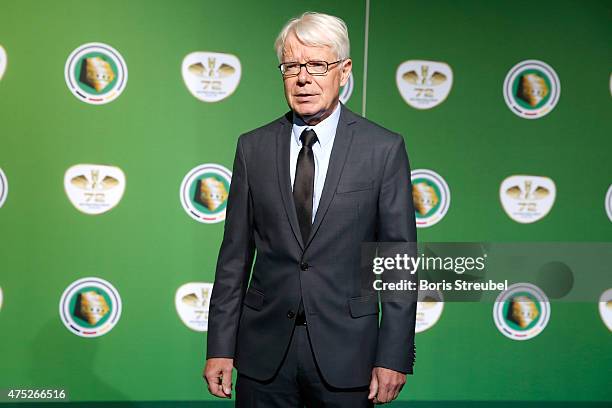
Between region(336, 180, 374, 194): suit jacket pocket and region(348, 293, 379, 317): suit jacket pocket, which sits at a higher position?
region(336, 180, 374, 194): suit jacket pocket

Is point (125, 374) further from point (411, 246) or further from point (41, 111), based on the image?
point (411, 246)

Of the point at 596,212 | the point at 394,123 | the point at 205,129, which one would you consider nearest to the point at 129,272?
the point at 205,129

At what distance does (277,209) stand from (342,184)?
0.16m

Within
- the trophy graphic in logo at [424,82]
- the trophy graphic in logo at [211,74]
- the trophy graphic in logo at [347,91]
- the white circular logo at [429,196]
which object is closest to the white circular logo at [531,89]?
the trophy graphic in logo at [424,82]

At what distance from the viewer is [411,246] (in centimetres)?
173

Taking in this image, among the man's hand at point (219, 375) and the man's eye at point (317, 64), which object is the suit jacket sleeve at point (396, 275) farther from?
the man's hand at point (219, 375)

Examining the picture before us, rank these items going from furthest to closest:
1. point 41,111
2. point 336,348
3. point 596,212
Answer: point 596,212 → point 41,111 → point 336,348

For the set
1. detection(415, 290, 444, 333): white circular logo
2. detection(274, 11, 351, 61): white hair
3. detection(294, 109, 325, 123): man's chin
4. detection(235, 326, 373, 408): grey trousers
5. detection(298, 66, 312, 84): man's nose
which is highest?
detection(274, 11, 351, 61): white hair

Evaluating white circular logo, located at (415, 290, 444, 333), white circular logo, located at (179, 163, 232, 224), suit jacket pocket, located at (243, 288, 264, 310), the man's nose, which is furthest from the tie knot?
white circular logo, located at (415, 290, 444, 333)

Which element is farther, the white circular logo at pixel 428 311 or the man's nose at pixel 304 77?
the white circular logo at pixel 428 311

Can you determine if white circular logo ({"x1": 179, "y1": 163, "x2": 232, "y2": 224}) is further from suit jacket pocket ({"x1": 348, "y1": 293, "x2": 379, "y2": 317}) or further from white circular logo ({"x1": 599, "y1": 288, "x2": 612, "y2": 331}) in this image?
white circular logo ({"x1": 599, "y1": 288, "x2": 612, "y2": 331})

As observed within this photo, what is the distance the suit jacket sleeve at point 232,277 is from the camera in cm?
179

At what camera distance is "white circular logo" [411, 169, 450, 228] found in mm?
2988

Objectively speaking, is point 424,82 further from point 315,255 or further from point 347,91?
point 315,255
